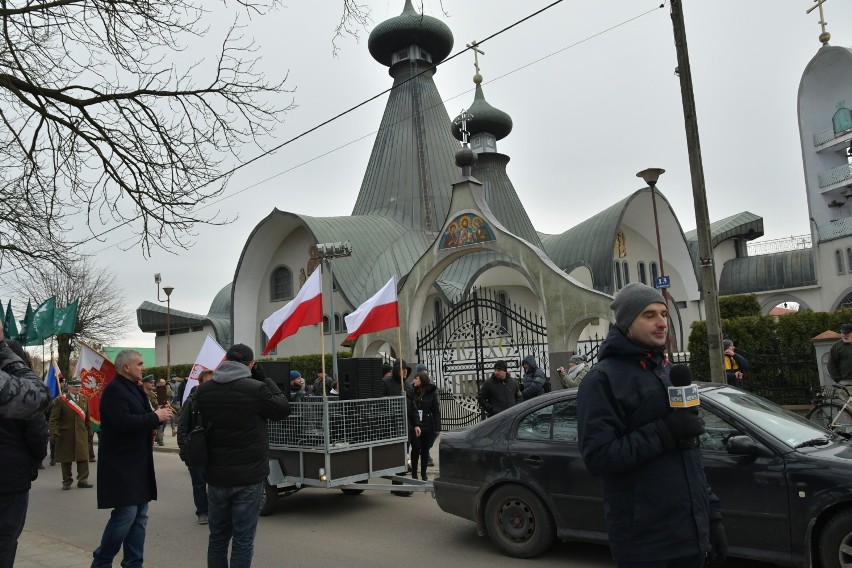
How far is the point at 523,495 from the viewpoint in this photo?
6117 millimetres

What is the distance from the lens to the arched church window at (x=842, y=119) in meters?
30.8

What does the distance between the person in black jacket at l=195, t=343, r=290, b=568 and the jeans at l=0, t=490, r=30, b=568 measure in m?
1.11

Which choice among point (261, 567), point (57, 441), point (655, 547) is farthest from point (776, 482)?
point (57, 441)

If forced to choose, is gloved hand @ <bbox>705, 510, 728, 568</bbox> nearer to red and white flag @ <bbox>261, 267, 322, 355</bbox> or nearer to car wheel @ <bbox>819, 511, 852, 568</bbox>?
car wheel @ <bbox>819, 511, 852, 568</bbox>

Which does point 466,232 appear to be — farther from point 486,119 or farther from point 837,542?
point 486,119

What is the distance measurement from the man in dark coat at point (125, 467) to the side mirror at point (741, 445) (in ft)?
13.4

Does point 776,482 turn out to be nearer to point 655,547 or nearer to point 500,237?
point 655,547

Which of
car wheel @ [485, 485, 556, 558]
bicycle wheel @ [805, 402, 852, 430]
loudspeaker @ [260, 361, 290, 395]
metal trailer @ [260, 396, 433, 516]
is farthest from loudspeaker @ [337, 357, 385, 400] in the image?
bicycle wheel @ [805, 402, 852, 430]

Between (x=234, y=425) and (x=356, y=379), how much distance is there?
4.48 meters

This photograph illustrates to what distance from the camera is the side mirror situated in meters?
4.66

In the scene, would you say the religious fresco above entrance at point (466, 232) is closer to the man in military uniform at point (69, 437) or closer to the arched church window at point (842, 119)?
the man in military uniform at point (69, 437)

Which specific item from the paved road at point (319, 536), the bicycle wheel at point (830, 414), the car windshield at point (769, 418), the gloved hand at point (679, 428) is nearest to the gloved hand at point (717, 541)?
the gloved hand at point (679, 428)

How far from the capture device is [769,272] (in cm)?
3650

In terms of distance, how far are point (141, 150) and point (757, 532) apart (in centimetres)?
801
